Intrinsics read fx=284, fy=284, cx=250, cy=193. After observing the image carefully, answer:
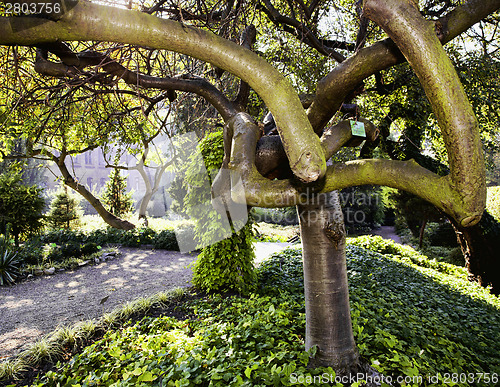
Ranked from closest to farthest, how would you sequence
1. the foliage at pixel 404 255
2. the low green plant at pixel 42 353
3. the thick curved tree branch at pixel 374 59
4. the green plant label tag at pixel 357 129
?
1. the thick curved tree branch at pixel 374 59
2. the green plant label tag at pixel 357 129
3. the low green plant at pixel 42 353
4. the foliage at pixel 404 255

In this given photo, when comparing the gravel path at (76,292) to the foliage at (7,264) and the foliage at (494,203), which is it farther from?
the foliage at (494,203)

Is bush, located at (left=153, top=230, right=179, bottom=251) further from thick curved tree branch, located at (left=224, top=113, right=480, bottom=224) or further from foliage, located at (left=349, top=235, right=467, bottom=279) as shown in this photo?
thick curved tree branch, located at (left=224, top=113, right=480, bottom=224)

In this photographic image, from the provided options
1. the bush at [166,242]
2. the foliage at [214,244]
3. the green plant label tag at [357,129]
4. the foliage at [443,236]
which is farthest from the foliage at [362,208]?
the green plant label tag at [357,129]

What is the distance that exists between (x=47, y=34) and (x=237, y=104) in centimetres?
198

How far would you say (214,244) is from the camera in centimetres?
547

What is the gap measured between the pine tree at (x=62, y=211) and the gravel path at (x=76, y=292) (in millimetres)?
5504

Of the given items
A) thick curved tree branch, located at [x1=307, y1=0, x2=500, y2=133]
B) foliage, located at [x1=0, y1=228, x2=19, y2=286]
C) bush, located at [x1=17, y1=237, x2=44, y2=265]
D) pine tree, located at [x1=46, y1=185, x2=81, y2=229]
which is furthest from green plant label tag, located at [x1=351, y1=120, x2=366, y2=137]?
pine tree, located at [x1=46, y1=185, x2=81, y2=229]

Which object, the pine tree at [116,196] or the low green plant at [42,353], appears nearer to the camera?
the low green plant at [42,353]

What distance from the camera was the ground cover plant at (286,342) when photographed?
248 centimetres

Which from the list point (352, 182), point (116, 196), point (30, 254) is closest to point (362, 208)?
point (116, 196)

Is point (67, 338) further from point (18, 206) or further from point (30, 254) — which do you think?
point (18, 206)

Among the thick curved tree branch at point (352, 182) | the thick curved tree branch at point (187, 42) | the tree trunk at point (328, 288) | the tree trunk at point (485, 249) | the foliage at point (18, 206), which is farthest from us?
the foliage at point (18, 206)

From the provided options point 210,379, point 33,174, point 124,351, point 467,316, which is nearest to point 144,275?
point 124,351

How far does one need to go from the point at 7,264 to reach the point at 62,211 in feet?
20.7
